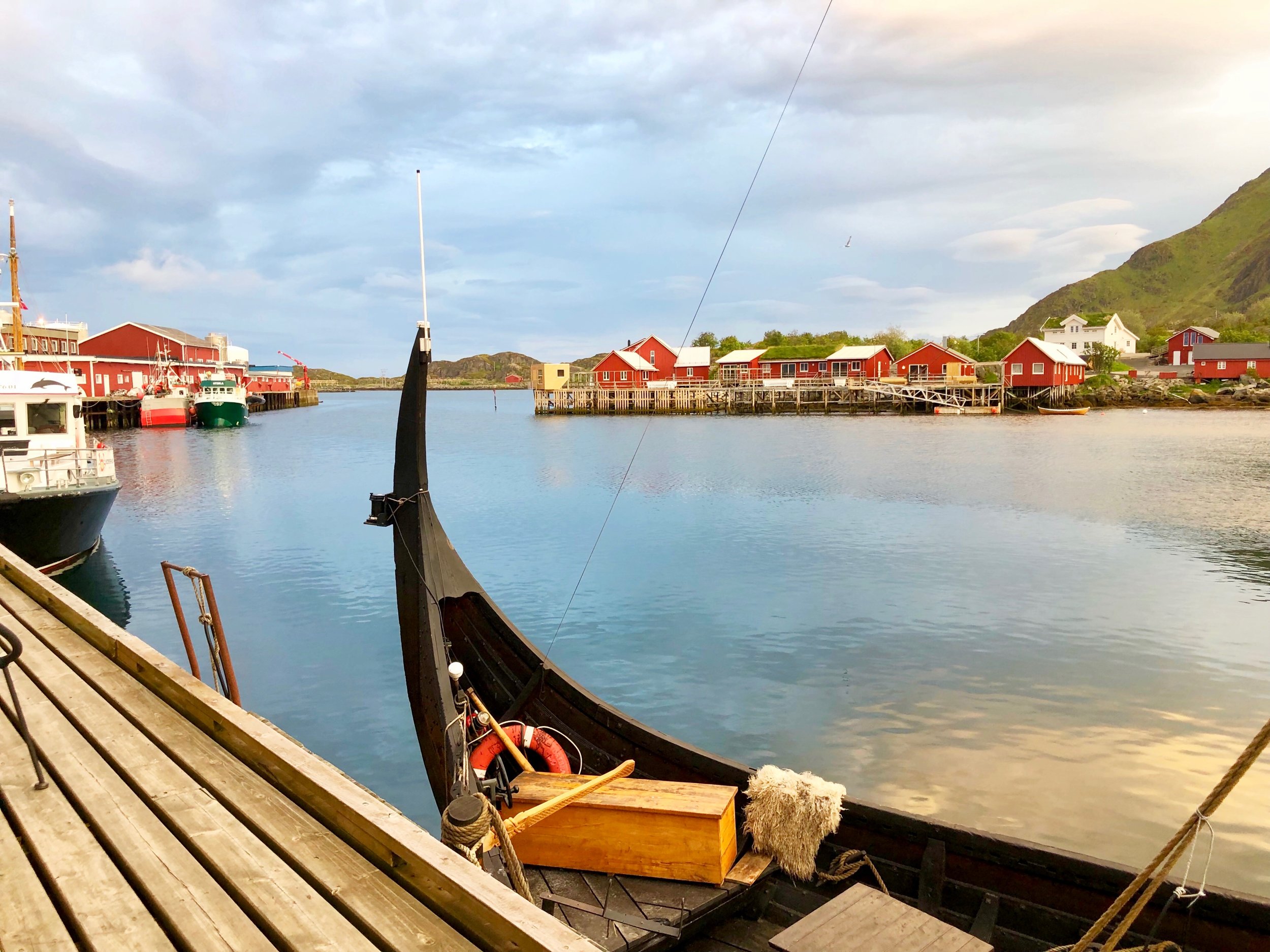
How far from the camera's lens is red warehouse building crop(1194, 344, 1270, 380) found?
296 feet

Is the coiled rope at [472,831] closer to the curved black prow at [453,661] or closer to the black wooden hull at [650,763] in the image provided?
the curved black prow at [453,661]

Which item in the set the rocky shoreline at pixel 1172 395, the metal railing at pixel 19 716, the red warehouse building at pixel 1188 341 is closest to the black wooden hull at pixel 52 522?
the metal railing at pixel 19 716

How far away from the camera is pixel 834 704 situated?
12.4m

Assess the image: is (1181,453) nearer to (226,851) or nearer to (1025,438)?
(1025,438)

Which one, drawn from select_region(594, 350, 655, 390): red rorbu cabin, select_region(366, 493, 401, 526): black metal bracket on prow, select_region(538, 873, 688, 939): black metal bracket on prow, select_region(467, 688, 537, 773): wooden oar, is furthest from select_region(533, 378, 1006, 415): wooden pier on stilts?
select_region(538, 873, 688, 939): black metal bracket on prow

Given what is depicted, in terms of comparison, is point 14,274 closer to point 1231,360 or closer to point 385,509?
point 385,509

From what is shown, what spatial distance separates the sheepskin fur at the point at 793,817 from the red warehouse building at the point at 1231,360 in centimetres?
11049

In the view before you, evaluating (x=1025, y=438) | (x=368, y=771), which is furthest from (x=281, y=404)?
(x=368, y=771)

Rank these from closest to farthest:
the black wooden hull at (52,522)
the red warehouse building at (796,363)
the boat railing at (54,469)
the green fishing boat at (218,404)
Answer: the black wooden hull at (52,522), the boat railing at (54,469), the green fishing boat at (218,404), the red warehouse building at (796,363)

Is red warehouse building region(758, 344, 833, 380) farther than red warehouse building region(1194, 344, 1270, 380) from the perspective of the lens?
Yes

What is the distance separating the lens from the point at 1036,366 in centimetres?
8525

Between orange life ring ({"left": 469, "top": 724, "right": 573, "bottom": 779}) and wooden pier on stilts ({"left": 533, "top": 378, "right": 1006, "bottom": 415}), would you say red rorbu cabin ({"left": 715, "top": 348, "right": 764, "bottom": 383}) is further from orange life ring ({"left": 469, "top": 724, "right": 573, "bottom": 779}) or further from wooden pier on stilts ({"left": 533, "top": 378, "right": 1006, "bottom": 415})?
orange life ring ({"left": 469, "top": 724, "right": 573, "bottom": 779})

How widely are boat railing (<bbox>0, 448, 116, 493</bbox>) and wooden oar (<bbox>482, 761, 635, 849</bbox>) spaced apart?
16595 mm

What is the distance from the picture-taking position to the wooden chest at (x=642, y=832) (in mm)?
5227
